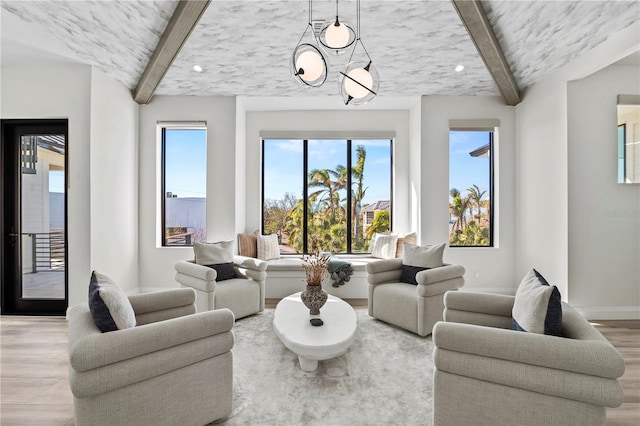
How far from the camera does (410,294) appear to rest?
3.12 m

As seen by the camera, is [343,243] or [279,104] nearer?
[279,104]

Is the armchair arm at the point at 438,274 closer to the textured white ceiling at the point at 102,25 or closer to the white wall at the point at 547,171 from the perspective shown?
the white wall at the point at 547,171

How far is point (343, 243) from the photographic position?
201 inches

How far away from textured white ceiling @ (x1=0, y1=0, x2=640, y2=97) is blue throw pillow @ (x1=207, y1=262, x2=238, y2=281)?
2.53m

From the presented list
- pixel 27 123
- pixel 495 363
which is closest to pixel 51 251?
pixel 27 123

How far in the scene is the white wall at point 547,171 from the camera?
3.52 meters

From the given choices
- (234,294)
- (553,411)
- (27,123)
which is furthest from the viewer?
(27,123)

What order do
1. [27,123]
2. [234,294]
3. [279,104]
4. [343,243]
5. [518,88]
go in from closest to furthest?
[234,294]
[27,123]
[518,88]
[279,104]
[343,243]

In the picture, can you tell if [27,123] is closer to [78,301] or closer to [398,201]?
[78,301]

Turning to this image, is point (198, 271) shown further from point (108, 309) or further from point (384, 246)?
point (384, 246)

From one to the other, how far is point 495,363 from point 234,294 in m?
2.66

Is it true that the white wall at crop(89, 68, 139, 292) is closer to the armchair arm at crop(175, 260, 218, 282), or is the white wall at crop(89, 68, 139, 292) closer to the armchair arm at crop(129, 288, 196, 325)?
the armchair arm at crop(175, 260, 218, 282)

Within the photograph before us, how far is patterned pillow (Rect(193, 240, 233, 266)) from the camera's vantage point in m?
3.62

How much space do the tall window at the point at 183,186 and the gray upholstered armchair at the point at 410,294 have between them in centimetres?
289
